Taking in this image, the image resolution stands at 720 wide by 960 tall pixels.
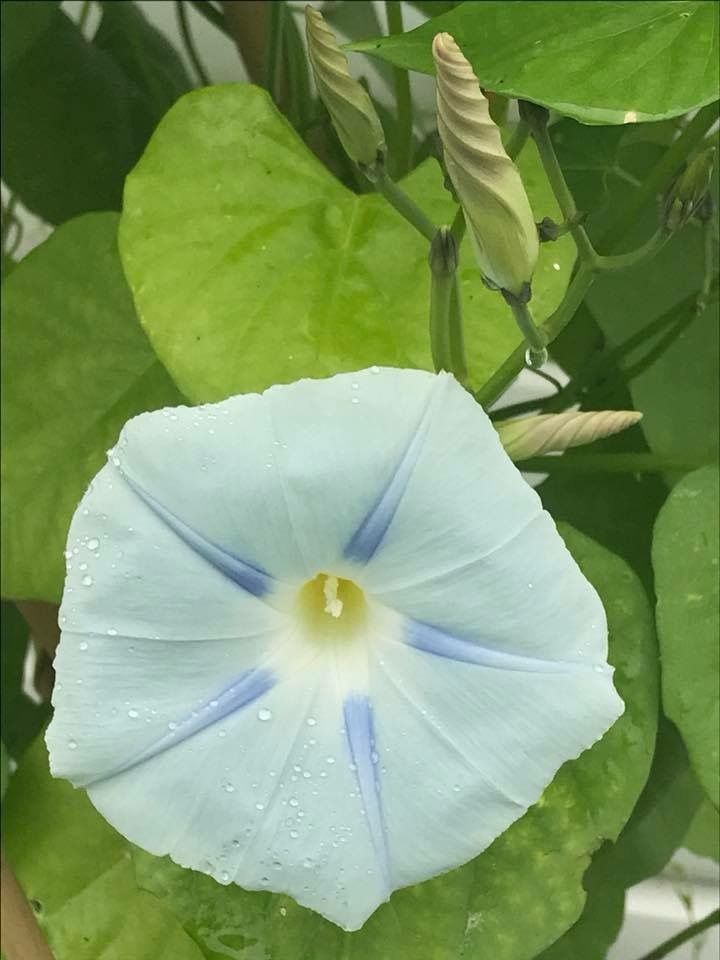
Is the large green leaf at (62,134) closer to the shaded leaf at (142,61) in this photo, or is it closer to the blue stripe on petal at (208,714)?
the shaded leaf at (142,61)

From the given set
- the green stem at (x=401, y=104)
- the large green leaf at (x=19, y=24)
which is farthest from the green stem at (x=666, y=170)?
the large green leaf at (x=19, y=24)

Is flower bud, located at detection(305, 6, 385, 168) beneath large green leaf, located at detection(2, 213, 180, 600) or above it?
above

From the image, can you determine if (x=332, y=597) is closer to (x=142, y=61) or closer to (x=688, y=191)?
(x=688, y=191)

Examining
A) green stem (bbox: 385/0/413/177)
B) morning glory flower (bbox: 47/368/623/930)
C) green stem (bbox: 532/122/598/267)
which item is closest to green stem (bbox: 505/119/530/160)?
green stem (bbox: 532/122/598/267)

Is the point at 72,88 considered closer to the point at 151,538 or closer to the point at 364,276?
the point at 364,276

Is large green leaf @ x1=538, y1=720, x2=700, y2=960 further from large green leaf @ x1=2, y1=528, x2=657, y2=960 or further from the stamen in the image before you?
the stamen

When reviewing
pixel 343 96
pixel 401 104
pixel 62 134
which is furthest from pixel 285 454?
pixel 62 134

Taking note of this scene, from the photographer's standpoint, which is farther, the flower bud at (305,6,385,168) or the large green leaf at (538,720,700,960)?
the large green leaf at (538,720,700,960)
